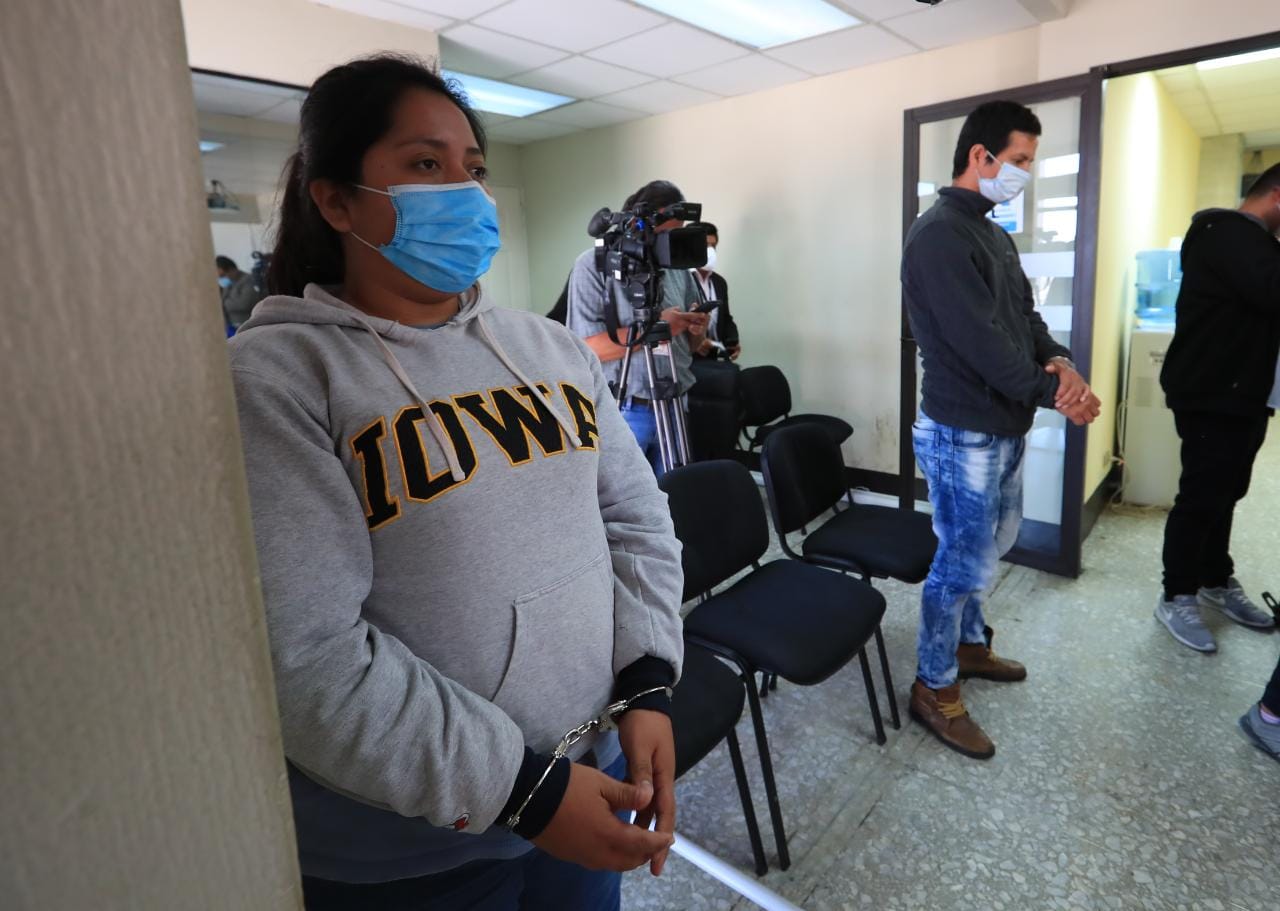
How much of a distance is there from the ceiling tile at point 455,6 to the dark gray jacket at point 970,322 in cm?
209

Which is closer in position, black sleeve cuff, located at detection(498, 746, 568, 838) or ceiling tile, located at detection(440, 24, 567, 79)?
black sleeve cuff, located at detection(498, 746, 568, 838)

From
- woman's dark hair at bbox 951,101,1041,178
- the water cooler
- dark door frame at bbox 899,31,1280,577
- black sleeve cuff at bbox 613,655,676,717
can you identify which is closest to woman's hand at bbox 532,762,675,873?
black sleeve cuff at bbox 613,655,676,717

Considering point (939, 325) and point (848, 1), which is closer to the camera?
point (939, 325)

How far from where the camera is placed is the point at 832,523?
102 inches

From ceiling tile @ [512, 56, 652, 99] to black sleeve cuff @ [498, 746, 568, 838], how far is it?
3844 mm

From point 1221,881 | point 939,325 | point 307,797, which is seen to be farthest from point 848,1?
point 307,797

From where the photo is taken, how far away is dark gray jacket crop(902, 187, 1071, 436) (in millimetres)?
1914

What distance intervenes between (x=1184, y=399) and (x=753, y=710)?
1974 mm

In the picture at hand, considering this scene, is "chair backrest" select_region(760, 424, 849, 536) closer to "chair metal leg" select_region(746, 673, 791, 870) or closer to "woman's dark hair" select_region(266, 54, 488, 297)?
"chair metal leg" select_region(746, 673, 791, 870)

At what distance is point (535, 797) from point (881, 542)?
1.89 metres

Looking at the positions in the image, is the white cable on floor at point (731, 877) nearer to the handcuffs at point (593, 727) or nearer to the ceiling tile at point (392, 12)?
the handcuffs at point (593, 727)

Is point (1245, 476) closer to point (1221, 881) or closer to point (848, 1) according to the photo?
point (1221, 881)

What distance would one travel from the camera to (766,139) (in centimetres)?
471

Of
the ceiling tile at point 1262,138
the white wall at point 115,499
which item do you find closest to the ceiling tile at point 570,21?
the white wall at point 115,499
